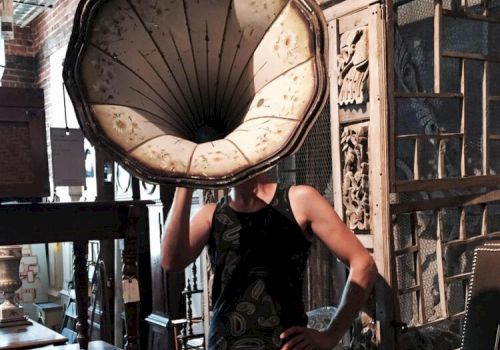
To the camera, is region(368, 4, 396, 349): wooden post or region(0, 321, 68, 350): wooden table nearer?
region(368, 4, 396, 349): wooden post

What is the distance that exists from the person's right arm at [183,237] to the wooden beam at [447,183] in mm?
741

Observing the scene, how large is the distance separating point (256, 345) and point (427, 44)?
1221 millimetres

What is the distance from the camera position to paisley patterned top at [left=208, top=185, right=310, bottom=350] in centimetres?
109

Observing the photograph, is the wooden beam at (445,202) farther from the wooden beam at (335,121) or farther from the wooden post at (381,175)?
the wooden beam at (335,121)

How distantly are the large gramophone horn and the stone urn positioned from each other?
4.40ft

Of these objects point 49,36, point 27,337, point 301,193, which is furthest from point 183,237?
point 49,36

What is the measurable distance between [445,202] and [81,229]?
1.11 meters

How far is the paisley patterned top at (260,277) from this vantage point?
109 cm

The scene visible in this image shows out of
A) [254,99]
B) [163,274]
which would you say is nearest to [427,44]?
[254,99]

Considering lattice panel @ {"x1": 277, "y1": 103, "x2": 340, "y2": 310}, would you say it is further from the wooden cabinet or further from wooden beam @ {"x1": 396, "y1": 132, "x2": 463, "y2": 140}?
the wooden cabinet

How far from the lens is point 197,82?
4.04 ft

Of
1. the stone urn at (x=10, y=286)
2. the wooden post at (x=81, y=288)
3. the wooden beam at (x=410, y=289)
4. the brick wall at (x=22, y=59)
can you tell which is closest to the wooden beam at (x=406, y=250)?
the wooden beam at (x=410, y=289)

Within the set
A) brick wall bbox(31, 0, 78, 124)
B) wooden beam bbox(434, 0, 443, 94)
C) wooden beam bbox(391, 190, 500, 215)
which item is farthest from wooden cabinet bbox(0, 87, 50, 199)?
brick wall bbox(31, 0, 78, 124)

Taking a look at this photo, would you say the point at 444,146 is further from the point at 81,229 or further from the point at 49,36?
the point at 49,36
